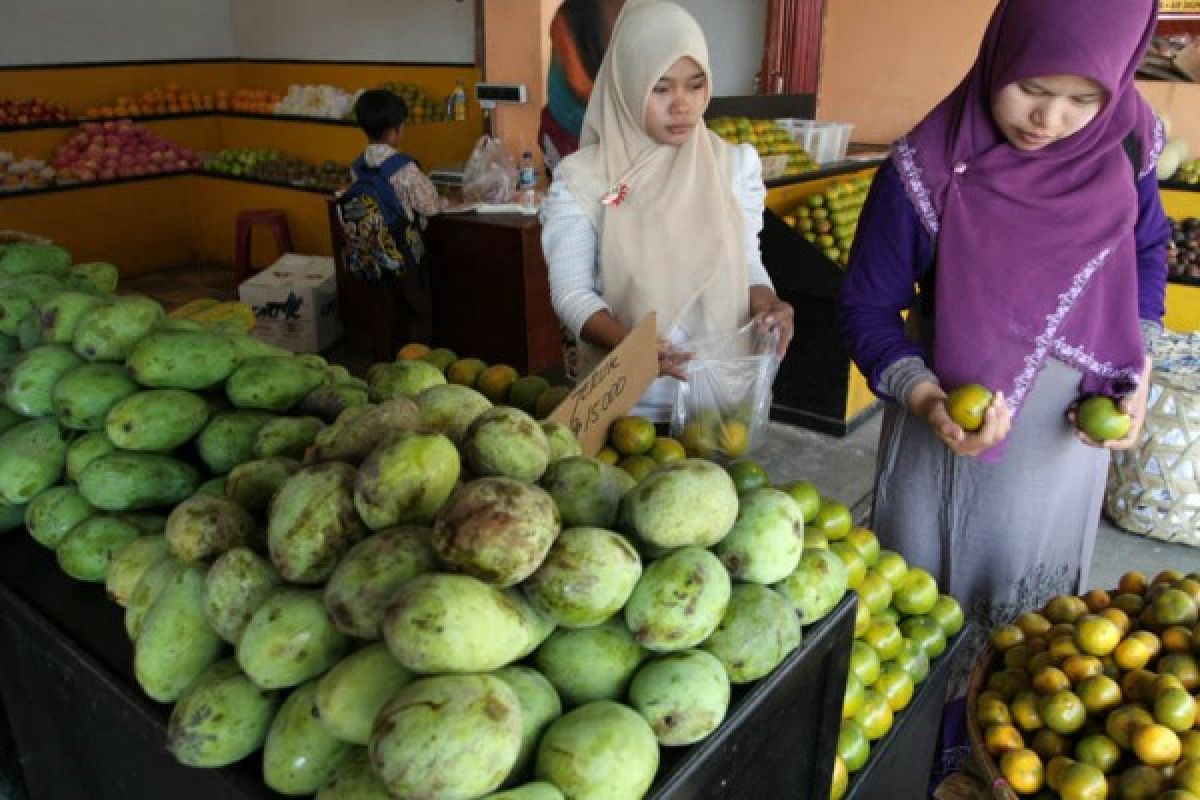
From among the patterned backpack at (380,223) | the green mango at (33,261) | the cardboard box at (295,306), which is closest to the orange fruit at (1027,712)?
the green mango at (33,261)

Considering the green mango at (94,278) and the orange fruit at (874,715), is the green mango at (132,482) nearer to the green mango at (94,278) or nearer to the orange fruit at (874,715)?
the green mango at (94,278)

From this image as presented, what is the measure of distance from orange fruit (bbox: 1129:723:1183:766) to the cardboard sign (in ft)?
3.08

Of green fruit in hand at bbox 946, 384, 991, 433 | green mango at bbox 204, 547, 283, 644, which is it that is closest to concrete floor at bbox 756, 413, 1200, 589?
green fruit in hand at bbox 946, 384, 991, 433

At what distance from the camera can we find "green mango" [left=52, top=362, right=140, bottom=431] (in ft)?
4.06

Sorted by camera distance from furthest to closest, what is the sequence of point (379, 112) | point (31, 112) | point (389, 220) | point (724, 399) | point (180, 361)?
1. point (31, 112)
2. point (389, 220)
3. point (379, 112)
4. point (724, 399)
5. point (180, 361)

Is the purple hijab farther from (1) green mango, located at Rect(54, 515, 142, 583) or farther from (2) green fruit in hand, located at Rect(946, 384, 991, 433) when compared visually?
(1) green mango, located at Rect(54, 515, 142, 583)

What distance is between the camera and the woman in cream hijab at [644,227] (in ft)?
6.58

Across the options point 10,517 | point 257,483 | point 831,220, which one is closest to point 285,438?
point 257,483

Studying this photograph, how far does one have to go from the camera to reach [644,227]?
2055mm

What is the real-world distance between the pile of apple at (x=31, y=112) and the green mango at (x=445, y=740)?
8.01 metres

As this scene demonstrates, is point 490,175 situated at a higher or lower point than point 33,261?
lower

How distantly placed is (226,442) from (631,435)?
2.13 feet

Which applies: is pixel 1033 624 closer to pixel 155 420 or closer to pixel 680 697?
pixel 680 697

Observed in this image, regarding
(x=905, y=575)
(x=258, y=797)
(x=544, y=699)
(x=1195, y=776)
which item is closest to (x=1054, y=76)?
(x=905, y=575)
